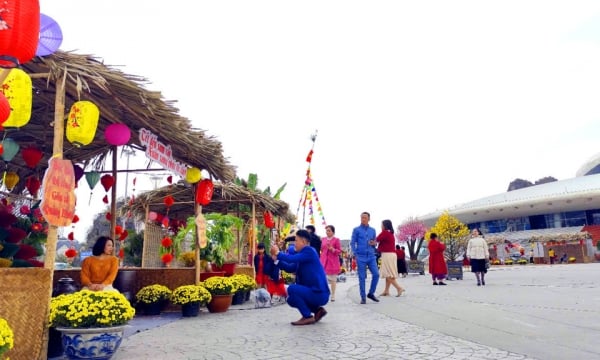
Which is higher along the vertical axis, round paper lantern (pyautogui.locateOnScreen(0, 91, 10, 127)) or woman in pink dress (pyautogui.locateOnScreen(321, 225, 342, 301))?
round paper lantern (pyautogui.locateOnScreen(0, 91, 10, 127))

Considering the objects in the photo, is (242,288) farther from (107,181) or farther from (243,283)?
(107,181)

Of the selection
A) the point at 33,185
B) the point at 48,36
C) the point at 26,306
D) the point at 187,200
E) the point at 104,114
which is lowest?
the point at 26,306

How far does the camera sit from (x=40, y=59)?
4.61m

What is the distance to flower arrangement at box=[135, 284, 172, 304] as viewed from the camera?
27.0 ft

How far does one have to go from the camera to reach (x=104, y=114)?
6363 mm

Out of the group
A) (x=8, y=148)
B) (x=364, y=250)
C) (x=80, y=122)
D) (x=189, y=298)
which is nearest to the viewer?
(x=80, y=122)

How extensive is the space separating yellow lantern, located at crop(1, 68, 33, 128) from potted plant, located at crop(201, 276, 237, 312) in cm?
487

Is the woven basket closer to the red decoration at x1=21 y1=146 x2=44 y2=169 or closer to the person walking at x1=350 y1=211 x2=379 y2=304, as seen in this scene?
the red decoration at x1=21 y1=146 x2=44 y2=169

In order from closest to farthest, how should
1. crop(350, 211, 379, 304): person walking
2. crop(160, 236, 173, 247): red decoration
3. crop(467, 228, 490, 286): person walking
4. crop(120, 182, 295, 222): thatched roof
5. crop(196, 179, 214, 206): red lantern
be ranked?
crop(196, 179, 214, 206): red lantern, crop(350, 211, 379, 304): person walking, crop(120, 182, 295, 222): thatched roof, crop(160, 236, 173, 247): red decoration, crop(467, 228, 490, 286): person walking

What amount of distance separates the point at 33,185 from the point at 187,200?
5189 mm

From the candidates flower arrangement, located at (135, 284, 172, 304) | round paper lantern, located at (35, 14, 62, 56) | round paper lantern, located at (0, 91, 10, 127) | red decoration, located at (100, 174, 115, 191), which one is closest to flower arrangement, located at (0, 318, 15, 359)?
round paper lantern, located at (0, 91, 10, 127)

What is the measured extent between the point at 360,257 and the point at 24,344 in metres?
6.42

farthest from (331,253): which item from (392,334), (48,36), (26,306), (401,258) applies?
(401,258)

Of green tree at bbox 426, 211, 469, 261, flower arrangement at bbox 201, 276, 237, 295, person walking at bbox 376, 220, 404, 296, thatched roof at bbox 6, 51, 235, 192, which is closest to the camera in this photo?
thatched roof at bbox 6, 51, 235, 192
